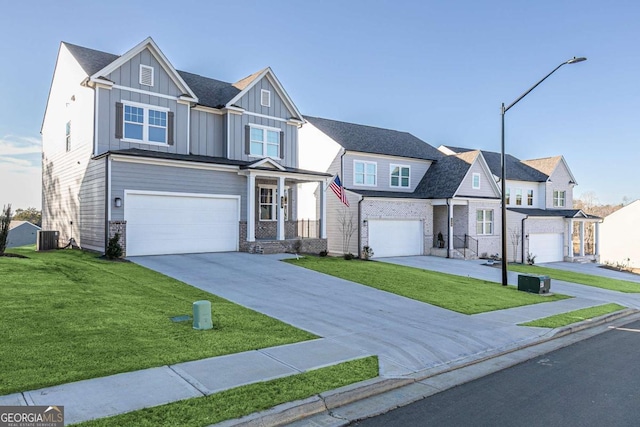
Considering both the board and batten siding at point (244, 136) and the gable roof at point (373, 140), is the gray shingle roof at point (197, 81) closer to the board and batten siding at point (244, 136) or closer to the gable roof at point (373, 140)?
the board and batten siding at point (244, 136)

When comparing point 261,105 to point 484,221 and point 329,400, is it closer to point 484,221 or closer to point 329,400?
point 484,221

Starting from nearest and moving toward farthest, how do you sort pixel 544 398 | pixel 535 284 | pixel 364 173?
1. pixel 544 398
2. pixel 535 284
3. pixel 364 173

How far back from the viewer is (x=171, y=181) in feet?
58.7

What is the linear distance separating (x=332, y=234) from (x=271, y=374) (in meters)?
→ 20.3

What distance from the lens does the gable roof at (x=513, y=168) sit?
114 ft

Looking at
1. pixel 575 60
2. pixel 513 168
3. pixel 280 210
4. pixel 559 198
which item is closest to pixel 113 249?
pixel 280 210

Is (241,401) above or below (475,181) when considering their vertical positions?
below

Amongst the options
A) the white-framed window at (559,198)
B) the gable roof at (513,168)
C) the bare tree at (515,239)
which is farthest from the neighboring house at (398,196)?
the white-framed window at (559,198)

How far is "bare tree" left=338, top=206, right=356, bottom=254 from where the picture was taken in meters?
24.8

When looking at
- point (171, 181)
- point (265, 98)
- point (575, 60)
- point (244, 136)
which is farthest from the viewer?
point (265, 98)

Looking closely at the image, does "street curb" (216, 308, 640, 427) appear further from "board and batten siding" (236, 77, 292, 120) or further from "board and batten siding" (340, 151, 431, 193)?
"board and batten siding" (340, 151, 431, 193)

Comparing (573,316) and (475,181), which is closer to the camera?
(573,316)

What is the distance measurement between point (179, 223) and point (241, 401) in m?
14.4

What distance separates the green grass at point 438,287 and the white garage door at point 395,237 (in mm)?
5979
